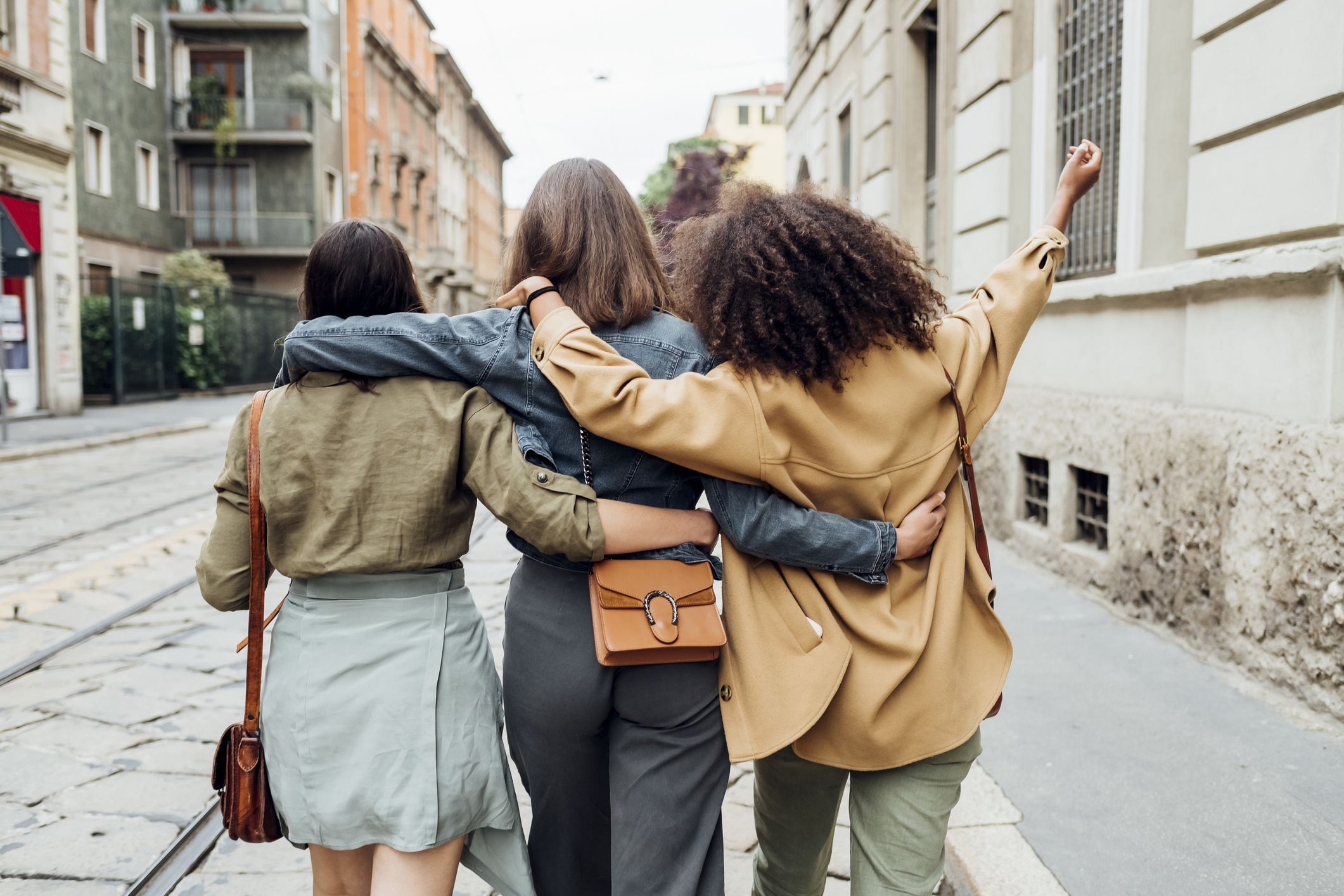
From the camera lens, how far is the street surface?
9.66ft

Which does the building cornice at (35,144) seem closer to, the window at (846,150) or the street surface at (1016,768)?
the window at (846,150)

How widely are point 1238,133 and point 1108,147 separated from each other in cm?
166

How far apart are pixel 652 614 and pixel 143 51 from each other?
31546 millimetres

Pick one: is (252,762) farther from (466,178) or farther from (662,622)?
(466,178)

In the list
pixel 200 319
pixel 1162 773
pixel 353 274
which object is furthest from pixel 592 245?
pixel 200 319

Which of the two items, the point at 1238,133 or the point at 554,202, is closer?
the point at 554,202

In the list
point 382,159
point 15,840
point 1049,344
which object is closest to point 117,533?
point 15,840

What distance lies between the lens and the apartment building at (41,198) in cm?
1717

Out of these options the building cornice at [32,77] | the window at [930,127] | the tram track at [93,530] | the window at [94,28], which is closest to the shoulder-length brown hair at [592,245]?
the tram track at [93,530]

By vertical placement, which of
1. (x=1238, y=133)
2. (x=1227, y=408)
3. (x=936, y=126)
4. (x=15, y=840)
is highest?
(x=936, y=126)

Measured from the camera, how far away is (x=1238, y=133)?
14.9 ft

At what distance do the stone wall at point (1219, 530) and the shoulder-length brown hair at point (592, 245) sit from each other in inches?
117

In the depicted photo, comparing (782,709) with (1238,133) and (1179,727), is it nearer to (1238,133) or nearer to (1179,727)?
(1179,727)

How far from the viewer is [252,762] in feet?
6.91
